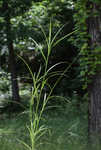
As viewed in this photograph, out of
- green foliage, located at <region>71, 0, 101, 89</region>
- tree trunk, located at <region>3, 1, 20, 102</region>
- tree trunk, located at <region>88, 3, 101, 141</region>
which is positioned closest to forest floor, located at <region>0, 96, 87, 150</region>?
tree trunk, located at <region>88, 3, 101, 141</region>

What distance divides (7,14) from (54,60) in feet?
7.36

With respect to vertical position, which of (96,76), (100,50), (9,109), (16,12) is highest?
(16,12)

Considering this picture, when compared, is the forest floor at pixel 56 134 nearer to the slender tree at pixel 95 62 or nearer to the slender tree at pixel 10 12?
the slender tree at pixel 95 62

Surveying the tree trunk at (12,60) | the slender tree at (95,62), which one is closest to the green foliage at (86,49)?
the slender tree at (95,62)

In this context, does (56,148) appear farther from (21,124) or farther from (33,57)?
(33,57)

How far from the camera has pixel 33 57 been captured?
1120 centimetres

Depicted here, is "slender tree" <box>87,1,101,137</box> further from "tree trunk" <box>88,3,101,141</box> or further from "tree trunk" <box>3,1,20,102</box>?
"tree trunk" <box>3,1,20,102</box>

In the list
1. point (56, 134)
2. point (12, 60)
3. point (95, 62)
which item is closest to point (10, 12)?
point (12, 60)

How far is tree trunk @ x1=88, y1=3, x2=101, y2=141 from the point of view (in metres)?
4.14

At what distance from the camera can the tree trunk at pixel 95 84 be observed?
414 centimetres

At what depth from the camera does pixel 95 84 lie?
4188 mm

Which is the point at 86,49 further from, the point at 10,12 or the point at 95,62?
the point at 10,12

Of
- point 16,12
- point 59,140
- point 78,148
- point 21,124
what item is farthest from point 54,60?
point 78,148

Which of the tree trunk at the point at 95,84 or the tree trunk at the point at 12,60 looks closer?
the tree trunk at the point at 95,84
